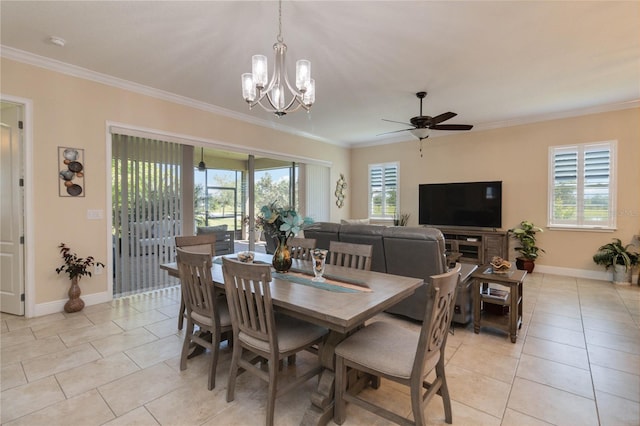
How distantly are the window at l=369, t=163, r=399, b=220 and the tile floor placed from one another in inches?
167

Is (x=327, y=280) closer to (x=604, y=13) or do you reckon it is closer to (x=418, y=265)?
(x=418, y=265)

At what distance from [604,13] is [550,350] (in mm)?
2944

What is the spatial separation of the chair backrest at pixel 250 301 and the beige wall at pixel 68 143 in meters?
2.97

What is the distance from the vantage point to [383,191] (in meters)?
7.58

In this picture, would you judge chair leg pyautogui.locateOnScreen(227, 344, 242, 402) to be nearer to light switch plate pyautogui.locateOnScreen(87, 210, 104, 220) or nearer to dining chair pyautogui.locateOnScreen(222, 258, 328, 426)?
dining chair pyautogui.locateOnScreen(222, 258, 328, 426)

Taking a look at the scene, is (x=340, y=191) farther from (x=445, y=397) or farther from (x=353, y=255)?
(x=445, y=397)

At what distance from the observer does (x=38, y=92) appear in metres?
3.35

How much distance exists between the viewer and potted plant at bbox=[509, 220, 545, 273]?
17.7 ft

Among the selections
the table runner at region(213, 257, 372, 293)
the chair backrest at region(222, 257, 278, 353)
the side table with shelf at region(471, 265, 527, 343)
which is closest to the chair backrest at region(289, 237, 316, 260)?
the table runner at region(213, 257, 372, 293)

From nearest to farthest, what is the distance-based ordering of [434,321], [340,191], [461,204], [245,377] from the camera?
1. [434,321]
2. [245,377]
3. [461,204]
4. [340,191]

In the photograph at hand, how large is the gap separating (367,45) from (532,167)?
4.41 m

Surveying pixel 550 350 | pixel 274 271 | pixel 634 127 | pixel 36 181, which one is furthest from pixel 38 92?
pixel 634 127

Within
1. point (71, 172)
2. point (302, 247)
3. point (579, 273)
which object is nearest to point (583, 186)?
point (579, 273)

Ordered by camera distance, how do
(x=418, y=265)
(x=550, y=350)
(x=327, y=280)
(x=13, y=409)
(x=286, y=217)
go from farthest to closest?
1. (x=418, y=265)
2. (x=550, y=350)
3. (x=286, y=217)
4. (x=327, y=280)
5. (x=13, y=409)
